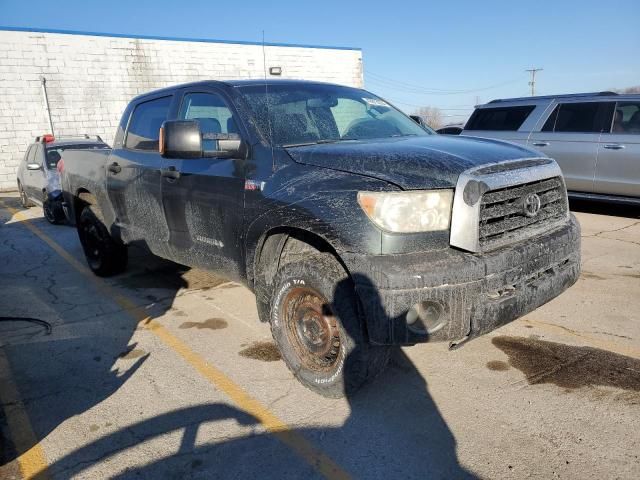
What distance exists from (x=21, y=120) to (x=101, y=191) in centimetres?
1444

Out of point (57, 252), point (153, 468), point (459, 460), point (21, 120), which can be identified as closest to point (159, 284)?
point (57, 252)

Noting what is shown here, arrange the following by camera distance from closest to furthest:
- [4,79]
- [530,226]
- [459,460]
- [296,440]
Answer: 1. [459,460]
2. [296,440]
3. [530,226]
4. [4,79]

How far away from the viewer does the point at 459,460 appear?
254cm

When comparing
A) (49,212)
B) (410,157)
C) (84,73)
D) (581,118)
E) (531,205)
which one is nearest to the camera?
(410,157)

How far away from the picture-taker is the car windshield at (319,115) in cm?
359

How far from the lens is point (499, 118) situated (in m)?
9.26

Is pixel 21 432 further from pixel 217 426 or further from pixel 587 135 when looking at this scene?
pixel 587 135

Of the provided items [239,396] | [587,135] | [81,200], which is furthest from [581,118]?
[81,200]

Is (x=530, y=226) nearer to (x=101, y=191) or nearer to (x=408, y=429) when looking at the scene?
(x=408, y=429)

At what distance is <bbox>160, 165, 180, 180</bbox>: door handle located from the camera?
4.12 metres

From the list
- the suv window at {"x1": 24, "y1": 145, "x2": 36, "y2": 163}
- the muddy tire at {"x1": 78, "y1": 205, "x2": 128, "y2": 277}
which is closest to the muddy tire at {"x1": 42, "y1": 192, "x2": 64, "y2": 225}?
the suv window at {"x1": 24, "y1": 145, "x2": 36, "y2": 163}

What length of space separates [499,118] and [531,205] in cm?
688

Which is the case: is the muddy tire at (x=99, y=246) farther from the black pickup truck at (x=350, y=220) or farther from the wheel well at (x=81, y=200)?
the black pickup truck at (x=350, y=220)

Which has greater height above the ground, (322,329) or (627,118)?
(627,118)
